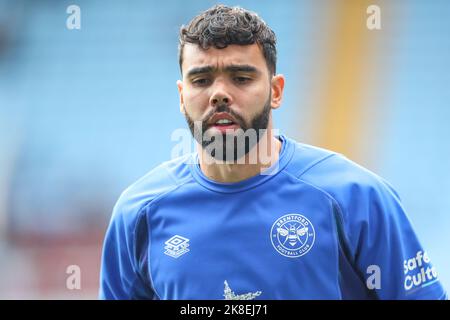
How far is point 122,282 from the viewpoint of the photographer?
2.57 meters

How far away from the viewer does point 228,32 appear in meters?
2.36

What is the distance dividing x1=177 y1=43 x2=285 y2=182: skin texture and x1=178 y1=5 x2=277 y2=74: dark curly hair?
0.8 inches

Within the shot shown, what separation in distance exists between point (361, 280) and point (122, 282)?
2.74 ft

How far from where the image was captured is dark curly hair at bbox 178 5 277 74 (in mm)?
2363

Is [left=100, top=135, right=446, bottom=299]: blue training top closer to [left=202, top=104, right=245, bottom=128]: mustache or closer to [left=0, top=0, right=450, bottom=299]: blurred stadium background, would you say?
[left=202, top=104, right=245, bottom=128]: mustache

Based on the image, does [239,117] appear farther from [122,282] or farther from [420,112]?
[420,112]

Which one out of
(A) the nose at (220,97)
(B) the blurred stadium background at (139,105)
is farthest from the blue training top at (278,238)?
(B) the blurred stadium background at (139,105)

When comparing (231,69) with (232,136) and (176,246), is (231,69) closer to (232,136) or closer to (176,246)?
(232,136)

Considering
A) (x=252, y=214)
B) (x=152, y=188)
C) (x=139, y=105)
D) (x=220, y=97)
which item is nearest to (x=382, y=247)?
(x=252, y=214)

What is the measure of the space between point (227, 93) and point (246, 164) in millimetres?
257

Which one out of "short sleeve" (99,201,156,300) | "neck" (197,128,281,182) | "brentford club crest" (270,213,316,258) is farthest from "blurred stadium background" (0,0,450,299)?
"brentford club crest" (270,213,316,258)

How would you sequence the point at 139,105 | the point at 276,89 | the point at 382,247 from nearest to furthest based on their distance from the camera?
the point at 382,247 < the point at 276,89 < the point at 139,105

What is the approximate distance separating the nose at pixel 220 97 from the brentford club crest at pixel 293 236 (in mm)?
427
